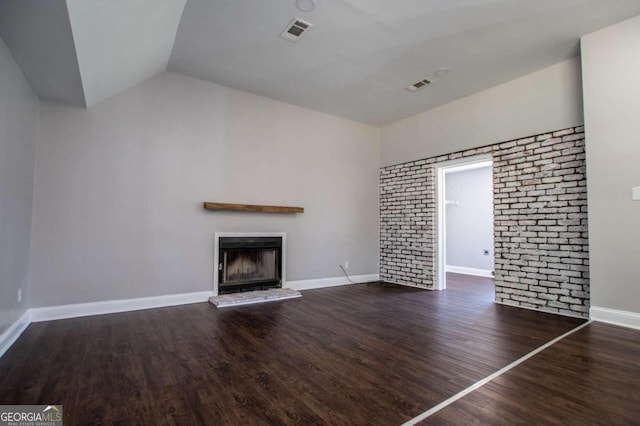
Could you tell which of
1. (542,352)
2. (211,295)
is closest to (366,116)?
(211,295)

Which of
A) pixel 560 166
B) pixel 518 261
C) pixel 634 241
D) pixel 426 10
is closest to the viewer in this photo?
pixel 426 10

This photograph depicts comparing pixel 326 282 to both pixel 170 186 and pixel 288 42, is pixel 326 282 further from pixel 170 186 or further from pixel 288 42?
pixel 288 42

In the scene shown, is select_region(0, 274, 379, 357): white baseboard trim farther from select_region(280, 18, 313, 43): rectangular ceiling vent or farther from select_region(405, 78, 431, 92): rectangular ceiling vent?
select_region(405, 78, 431, 92): rectangular ceiling vent

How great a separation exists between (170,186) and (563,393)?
4.28m

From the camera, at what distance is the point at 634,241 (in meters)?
3.06

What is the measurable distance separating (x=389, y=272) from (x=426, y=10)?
14.2 feet

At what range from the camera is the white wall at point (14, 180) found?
238cm

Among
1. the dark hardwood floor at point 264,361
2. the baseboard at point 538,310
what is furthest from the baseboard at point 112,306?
the baseboard at point 538,310

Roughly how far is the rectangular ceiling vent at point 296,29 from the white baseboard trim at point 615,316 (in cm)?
425

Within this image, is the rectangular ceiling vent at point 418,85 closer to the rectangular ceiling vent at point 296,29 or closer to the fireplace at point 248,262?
the rectangular ceiling vent at point 296,29

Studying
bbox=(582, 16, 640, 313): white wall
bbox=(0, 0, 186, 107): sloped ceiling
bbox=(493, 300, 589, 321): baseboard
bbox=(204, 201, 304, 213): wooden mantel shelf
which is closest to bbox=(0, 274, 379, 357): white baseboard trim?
bbox=(204, 201, 304, 213): wooden mantel shelf

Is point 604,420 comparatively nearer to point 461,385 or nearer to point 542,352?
point 461,385

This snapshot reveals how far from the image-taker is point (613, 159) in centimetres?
321

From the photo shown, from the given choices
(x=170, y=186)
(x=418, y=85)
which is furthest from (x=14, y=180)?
(x=418, y=85)
